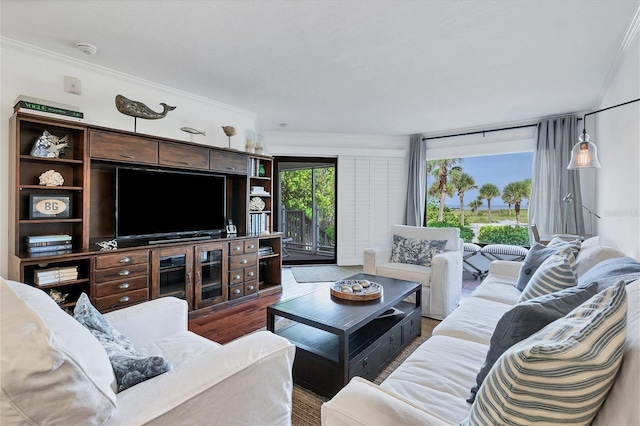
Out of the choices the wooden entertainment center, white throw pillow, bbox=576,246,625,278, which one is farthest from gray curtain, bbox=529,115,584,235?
the wooden entertainment center

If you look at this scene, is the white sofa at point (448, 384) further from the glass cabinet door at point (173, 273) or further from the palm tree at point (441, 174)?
the palm tree at point (441, 174)

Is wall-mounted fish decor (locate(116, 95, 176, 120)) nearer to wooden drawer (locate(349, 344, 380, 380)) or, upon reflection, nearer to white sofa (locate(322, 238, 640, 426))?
wooden drawer (locate(349, 344, 380, 380))

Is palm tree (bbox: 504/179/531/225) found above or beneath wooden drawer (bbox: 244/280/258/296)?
above

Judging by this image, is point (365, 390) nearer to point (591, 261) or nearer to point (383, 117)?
point (591, 261)

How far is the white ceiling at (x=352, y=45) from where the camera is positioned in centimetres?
204

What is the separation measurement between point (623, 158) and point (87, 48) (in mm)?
4441

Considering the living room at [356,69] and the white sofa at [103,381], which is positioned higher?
the living room at [356,69]

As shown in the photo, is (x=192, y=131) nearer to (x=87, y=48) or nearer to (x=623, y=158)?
(x=87, y=48)

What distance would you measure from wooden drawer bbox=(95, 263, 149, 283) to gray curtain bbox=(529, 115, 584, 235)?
4.98 metres

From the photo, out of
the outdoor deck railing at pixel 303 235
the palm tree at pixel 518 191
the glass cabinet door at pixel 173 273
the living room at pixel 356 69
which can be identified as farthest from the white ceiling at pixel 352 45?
the outdoor deck railing at pixel 303 235

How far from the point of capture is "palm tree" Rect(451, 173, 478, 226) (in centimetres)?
559

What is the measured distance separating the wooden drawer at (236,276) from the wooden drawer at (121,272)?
93 centimetres

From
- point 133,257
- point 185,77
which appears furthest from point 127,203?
point 185,77

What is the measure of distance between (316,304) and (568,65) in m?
3.08
